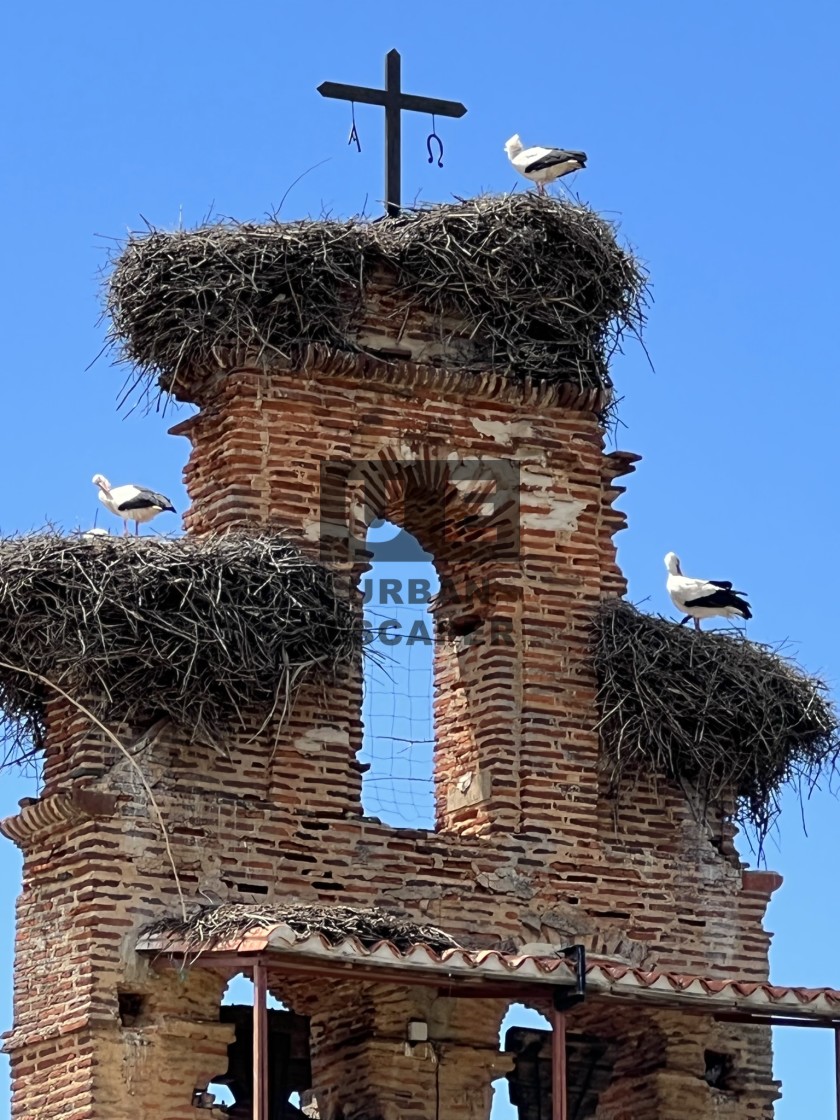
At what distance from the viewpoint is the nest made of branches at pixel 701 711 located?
20516 mm

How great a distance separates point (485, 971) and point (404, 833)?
1466 millimetres

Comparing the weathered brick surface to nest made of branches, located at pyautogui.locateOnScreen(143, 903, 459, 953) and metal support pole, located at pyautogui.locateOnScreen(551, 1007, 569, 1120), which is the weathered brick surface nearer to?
nest made of branches, located at pyautogui.locateOnScreen(143, 903, 459, 953)

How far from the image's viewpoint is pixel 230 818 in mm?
19594

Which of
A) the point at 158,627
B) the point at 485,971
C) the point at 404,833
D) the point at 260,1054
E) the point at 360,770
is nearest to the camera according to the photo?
the point at 260,1054

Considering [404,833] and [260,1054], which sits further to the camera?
[404,833]

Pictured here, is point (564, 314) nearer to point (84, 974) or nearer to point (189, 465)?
point (189, 465)

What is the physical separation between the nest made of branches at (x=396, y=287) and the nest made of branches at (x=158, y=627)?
4.32 feet

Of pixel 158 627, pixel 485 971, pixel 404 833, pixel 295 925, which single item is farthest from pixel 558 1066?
pixel 158 627

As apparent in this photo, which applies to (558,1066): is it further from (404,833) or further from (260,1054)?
(404,833)

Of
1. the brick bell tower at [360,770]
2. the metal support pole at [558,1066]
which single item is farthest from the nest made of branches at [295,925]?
the metal support pole at [558,1066]

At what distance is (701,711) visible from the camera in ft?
67.2

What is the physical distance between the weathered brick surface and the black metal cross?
1337mm

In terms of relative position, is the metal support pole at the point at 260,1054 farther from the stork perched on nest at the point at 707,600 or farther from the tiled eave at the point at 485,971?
the stork perched on nest at the point at 707,600

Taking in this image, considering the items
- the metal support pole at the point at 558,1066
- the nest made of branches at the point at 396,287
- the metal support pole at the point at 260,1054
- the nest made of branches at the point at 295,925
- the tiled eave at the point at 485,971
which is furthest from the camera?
the nest made of branches at the point at 396,287
